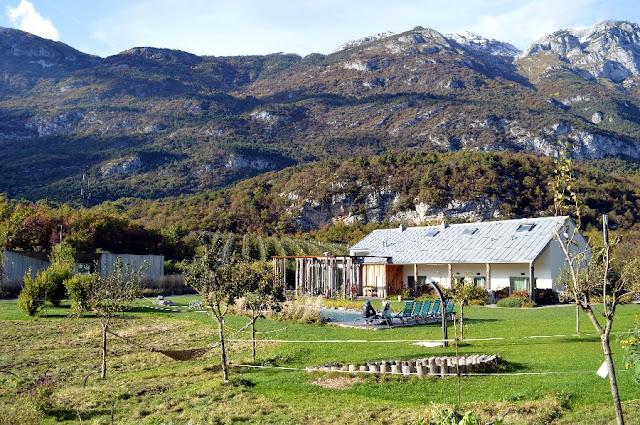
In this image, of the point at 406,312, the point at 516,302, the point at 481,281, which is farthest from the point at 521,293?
the point at 406,312

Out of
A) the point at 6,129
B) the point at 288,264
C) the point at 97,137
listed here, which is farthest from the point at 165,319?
the point at 6,129

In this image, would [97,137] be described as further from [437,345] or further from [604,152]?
[437,345]

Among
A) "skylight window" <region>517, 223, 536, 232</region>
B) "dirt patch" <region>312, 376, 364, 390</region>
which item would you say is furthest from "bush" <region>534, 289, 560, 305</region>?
"dirt patch" <region>312, 376, 364, 390</region>

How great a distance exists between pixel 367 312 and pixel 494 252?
12548mm

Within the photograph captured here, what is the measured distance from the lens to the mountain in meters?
87.6

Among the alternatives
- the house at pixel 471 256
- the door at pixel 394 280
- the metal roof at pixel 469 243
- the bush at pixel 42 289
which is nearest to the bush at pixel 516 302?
the house at pixel 471 256

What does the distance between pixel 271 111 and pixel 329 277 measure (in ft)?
306

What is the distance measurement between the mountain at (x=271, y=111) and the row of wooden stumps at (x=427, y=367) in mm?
66838

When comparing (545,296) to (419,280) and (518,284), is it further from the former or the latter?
(419,280)

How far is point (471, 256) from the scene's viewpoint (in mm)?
30547

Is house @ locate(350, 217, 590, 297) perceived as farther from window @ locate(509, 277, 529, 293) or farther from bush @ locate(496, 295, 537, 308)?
bush @ locate(496, 295, 537, 308)

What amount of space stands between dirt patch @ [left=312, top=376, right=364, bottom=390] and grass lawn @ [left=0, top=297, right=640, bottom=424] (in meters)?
0.02

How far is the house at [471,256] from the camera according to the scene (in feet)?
92.6

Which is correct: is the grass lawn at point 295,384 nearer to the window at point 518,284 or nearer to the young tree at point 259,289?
the young tree at point 259,289
